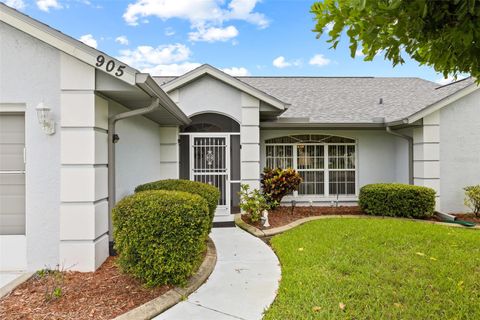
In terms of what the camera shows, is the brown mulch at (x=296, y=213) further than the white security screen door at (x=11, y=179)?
Yes

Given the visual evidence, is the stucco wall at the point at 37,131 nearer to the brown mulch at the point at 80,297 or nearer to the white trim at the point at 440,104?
the brown mulch at the point at 80,297

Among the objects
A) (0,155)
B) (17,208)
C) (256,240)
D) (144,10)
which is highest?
(144,10)

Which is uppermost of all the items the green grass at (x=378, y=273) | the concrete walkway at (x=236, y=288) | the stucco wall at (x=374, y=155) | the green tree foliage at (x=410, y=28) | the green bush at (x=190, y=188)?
the green tree foliage at (x=410, y=28)

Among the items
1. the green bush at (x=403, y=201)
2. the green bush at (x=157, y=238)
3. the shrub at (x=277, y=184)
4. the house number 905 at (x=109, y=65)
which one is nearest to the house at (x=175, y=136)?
the house number 905 at (x=109, y=65)

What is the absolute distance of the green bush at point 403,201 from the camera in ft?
27.8

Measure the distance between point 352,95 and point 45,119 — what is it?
1187 centimetres

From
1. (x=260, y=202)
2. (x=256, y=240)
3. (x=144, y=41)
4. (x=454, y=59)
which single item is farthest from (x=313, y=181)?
(x=144, y=41)

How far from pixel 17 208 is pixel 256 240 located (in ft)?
14.6

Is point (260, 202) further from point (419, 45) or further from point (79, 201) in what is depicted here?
point (419, 45)

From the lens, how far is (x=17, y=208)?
4551 mm

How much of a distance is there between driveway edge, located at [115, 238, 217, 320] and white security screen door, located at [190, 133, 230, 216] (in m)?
4.06

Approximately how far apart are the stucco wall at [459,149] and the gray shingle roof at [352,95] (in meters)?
1.31

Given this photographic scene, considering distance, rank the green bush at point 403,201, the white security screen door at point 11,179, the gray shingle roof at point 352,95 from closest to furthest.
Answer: the white security screen door at point 11,179
the green bush at point 403,201
the gray shingle roof at point 352,95

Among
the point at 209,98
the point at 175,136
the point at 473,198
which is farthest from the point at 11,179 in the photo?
the point at 473,198
